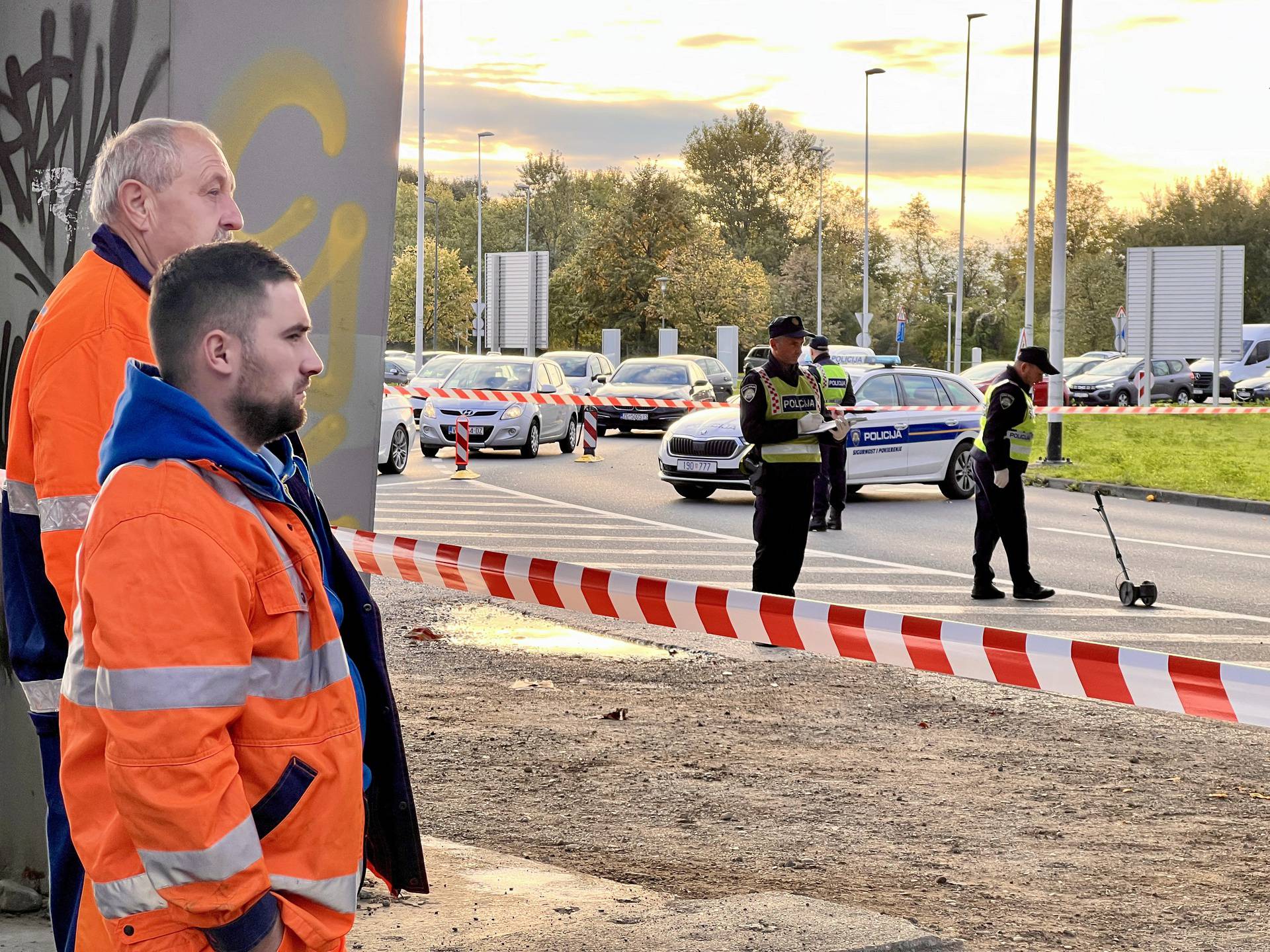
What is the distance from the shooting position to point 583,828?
18.0 feet

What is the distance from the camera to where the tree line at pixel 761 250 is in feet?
275

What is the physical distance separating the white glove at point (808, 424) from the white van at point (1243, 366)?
153ft

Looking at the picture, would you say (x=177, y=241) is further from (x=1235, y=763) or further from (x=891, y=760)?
(x=1235, y=763)

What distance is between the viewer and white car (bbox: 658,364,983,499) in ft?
59.6

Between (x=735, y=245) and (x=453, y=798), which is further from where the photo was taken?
(x=735, y=245)

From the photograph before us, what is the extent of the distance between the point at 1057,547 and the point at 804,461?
6.62 metres

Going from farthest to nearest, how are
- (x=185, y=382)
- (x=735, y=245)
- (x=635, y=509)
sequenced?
(x=735, y=245), (x=635, y=509), (x=185, y=382)

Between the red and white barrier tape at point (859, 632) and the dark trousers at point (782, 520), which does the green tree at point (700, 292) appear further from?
the red and white barrier tape at point (859, 632)

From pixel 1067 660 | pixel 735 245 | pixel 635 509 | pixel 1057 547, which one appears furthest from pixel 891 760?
pixel 735 245

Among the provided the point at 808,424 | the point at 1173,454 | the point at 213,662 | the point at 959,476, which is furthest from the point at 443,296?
the point at 213,662

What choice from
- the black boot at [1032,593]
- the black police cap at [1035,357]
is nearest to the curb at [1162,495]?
the black boot at [1032,593]

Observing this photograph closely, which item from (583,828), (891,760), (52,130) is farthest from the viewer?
(891,760)

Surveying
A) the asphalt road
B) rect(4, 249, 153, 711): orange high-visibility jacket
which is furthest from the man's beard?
the asphalt road

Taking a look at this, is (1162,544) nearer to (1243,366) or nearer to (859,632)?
(859,632)
